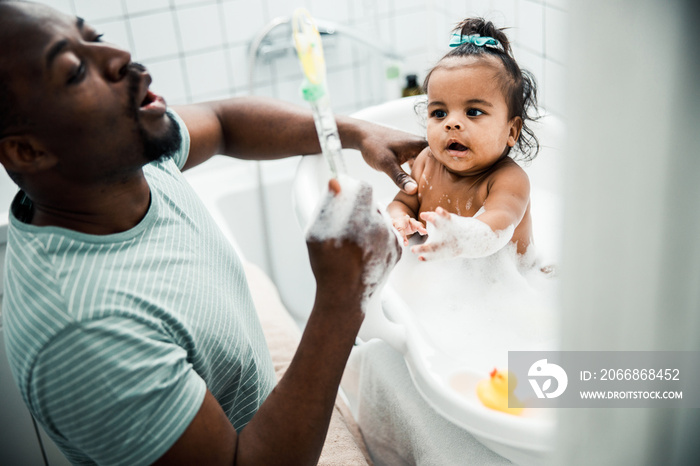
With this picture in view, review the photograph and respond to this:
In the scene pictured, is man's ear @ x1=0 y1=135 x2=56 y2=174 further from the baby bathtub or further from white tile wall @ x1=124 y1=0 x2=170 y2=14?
white tile wall @ x1=124 y1=0 x2=170 y2=14

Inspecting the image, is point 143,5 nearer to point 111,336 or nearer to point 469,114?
point 469,114

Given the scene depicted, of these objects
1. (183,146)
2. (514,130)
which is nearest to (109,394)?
(183,146)

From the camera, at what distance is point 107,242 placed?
2.59 feet

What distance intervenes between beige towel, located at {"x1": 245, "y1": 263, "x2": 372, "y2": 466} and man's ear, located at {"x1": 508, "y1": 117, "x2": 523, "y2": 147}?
679 millimetres

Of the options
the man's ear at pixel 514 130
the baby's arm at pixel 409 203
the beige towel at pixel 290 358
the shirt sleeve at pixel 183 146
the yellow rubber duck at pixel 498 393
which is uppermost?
the shirt sleeve at pixel 183 146

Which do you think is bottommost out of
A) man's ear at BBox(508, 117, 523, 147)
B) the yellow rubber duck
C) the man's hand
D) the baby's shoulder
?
the yellow rubber duck

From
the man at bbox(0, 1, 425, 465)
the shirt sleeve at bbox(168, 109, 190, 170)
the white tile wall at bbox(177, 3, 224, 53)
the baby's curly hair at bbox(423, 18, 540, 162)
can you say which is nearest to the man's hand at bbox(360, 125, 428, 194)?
the baby's curly hair at bbox(423, 18, 540, 162)

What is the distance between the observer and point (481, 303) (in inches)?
49.9

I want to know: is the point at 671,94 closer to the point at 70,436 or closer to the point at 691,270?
the point at 691,270

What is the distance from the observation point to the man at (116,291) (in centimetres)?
69

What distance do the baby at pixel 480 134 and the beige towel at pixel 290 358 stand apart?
41 cm

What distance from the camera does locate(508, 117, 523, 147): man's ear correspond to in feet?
3.93

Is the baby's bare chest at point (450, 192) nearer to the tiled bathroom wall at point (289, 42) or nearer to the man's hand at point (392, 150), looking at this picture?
the man's hand at point (392, 150)

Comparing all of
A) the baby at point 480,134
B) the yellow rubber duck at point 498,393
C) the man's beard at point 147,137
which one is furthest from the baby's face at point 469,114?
the man's beard at point 147,137
